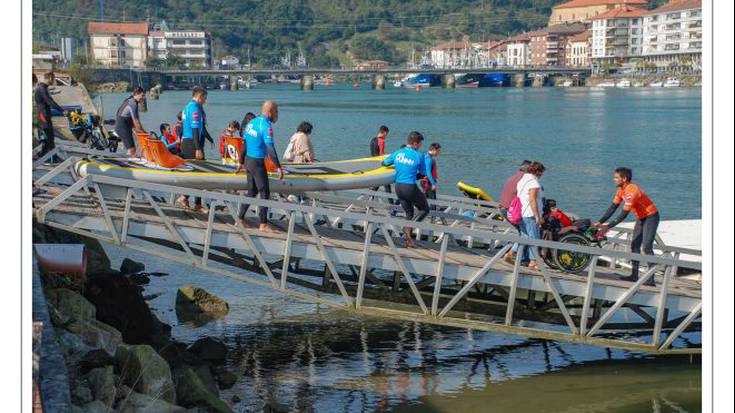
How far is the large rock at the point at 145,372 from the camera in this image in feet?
34.9

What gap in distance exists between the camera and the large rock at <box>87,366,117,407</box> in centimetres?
966

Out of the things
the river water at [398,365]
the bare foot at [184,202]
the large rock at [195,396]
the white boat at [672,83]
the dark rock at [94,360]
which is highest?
the white boat at [672,83]

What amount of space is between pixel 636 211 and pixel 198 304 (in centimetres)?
734

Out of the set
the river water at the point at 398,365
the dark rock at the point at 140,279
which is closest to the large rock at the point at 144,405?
the river water at the point at 398,365

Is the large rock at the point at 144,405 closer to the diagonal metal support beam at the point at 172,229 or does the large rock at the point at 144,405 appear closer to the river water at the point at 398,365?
the river water at the point at 398,365

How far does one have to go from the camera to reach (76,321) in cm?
1173

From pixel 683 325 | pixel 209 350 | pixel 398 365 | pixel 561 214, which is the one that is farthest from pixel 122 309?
pixel 683 325

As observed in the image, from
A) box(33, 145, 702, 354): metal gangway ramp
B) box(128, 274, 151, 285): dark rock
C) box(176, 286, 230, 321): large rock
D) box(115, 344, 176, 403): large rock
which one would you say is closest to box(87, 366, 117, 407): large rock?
box(115, 344, 176, 403): large rock

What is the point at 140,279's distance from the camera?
1939 cm

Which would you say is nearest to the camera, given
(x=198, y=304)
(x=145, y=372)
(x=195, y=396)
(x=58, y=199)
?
(x=145, y=372)

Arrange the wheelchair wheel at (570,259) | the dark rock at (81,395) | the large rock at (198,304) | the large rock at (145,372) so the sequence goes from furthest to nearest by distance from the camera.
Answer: the large rock at (198,304), the wheelchair wheel at (570,259), the large rock at (145,372), the dark rock at (81,395)

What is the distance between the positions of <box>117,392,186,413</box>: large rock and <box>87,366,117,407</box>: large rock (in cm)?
18

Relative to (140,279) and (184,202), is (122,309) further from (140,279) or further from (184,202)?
(140,279)

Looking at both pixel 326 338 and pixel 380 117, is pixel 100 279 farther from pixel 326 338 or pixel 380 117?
pixel 380 117
